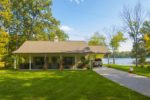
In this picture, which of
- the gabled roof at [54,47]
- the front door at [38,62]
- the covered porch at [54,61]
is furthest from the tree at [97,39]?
the front door at [38,62]

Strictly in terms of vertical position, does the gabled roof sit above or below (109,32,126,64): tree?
below

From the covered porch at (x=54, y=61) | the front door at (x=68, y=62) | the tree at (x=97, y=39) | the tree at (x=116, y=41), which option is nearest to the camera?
the covered porch at (x=54, y=61)

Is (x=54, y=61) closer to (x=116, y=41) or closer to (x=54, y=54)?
(x=54, y=54)

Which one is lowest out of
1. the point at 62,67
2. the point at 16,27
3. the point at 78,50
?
the point at 62,67

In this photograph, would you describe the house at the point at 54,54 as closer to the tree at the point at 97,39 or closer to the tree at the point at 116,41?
the tree at the point at 116,41

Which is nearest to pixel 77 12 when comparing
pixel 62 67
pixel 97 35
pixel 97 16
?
pixel 97 16

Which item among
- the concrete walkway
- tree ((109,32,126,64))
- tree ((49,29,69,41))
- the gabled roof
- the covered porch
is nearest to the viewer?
the concrete walkway

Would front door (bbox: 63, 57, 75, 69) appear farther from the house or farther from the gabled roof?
the gabled roof

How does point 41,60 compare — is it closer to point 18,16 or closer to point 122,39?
point 18,16

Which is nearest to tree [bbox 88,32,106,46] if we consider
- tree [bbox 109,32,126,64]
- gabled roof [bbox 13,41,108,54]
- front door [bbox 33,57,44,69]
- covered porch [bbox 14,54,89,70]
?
tree [bbox 109,32,126,64]

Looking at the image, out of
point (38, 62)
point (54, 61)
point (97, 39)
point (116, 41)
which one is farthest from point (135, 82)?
point (97, 39)

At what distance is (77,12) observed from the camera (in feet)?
166

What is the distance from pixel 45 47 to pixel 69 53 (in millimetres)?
4499

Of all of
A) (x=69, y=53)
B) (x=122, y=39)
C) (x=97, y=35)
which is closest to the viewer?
(x=69, y=53)
